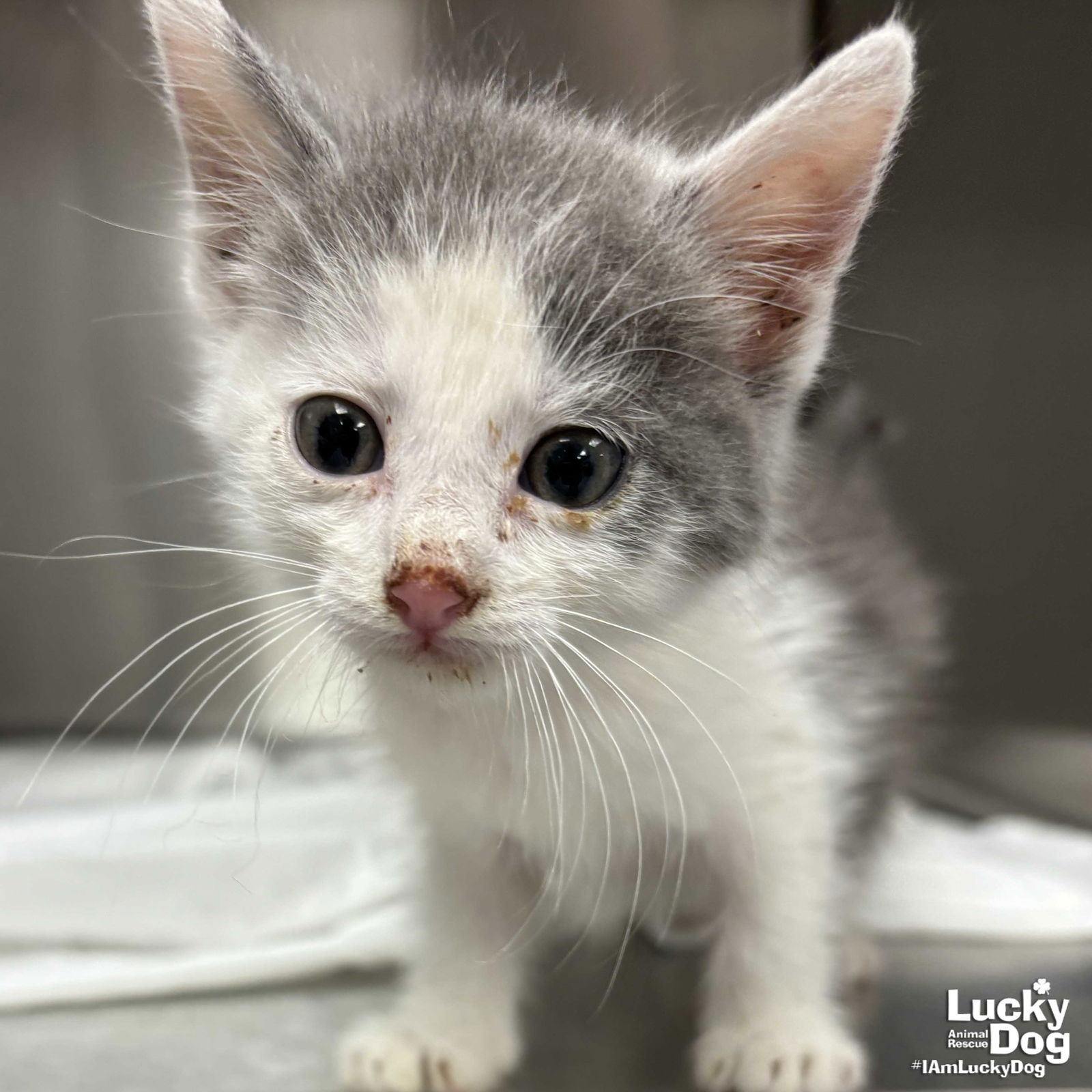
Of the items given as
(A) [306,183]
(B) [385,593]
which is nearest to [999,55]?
(A) [306,183]

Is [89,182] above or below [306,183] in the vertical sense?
above

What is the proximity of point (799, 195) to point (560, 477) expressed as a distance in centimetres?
27

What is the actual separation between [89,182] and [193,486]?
382 millimetres

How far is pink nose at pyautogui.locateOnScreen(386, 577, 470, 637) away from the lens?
67cm

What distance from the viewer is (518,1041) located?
0.99 m

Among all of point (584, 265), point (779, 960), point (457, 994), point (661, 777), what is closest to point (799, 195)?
point (584, 265)

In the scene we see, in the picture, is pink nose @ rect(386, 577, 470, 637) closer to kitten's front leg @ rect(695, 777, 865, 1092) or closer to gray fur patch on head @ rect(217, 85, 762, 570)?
gray fur patch on head @ rect(217, 85, 762, 570)

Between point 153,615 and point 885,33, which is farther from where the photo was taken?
point 153,615

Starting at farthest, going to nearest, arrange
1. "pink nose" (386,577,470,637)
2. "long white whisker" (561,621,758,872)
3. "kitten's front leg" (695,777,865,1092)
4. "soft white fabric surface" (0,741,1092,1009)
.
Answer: "soft white fabric surface" (0,741,1092,1009) → "kitten's front leg" (695,777,865,1092) → "long white whisker" (561,621,758,872) → "pink nose" (386,577,470,637)

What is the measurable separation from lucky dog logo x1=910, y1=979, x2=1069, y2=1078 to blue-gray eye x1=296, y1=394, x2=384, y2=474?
666mm

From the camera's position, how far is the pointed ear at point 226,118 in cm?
76

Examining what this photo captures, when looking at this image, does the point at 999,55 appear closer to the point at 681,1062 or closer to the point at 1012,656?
the point at 1012,656

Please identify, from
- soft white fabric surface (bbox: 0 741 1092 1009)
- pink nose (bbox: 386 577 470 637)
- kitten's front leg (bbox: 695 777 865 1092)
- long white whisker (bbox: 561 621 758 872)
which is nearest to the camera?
pink nose (bbox: 386 577 470 637)

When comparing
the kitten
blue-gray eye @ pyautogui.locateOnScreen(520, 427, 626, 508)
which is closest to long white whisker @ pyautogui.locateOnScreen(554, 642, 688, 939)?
the kitten
